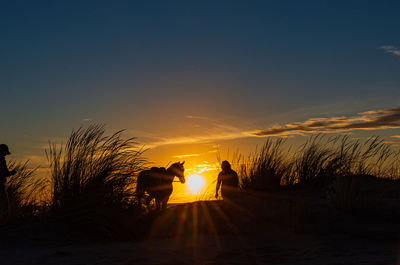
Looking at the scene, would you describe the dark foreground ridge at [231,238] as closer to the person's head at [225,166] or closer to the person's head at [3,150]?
the person's head at [225,166]

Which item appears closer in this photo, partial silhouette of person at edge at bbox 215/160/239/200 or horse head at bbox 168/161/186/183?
partial silhouette of person at edge at bbox 215/160/239/200

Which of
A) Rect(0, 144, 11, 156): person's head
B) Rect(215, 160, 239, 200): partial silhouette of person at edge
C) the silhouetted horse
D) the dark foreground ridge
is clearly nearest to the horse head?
the silhouetted horse

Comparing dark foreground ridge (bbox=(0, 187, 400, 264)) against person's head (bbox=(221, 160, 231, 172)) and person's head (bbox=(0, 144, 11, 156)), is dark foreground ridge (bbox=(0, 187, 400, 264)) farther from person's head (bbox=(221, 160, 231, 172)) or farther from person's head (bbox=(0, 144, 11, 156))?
person's head (bbox=(0, 144, 11, 156))

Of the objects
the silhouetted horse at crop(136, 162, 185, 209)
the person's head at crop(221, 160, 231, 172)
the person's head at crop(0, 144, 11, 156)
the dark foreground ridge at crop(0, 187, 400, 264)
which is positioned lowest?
the dark foreground ridge at crop(0, 187, 400, 264)

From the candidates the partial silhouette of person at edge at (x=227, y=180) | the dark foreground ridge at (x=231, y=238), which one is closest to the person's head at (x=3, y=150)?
the dark foreground ridge at (x=231, y=238)

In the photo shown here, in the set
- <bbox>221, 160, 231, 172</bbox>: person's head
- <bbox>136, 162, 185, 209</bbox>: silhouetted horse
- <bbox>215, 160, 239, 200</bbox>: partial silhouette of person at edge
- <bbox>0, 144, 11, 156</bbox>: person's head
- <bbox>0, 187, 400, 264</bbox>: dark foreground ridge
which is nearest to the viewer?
<bbox>0, 187, 400, 264</bbox>: dark foreground ridge

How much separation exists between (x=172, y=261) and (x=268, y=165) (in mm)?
6979

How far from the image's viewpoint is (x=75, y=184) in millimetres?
7301

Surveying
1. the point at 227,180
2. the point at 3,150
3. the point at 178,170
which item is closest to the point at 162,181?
the point at 178,170

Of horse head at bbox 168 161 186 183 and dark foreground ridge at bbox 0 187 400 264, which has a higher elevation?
horse head at bbox 168 161 186 183

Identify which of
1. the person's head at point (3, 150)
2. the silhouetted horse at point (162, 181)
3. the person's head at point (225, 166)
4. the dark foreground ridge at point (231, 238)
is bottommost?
the dark foreground ridge at point (231, 238)

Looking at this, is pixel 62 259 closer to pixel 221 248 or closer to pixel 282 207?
pixel 221 248

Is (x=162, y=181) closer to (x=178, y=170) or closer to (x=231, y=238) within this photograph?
(x=178, y=170)

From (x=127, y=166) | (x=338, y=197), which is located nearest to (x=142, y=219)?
(x=127, y=166)
